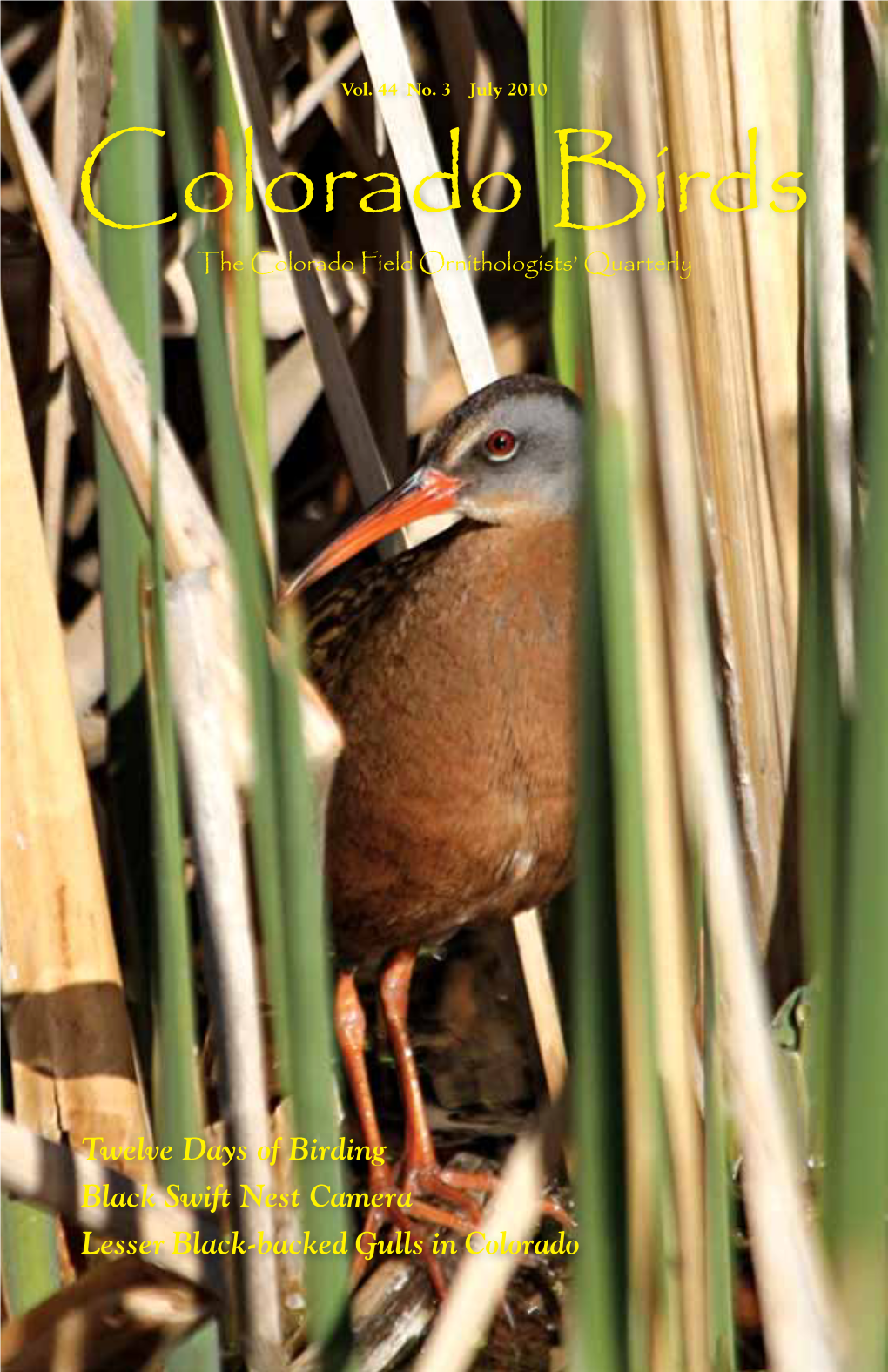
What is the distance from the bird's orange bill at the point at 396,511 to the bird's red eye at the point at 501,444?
2.3 inches

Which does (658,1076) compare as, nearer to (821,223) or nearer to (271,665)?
(271,665)

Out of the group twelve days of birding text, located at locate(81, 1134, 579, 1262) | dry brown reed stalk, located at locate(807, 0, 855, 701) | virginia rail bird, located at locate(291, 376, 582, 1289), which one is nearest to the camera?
twelve days of birding text, located at locate(81, 1134, 579, 1262)

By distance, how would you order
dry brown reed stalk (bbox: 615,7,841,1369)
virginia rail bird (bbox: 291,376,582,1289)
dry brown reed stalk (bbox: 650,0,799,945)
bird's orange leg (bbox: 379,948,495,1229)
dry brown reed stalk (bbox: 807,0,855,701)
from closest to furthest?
1. dry brown reed stalk (bbox: 615,7,841,1369)
2. dry brown reed stalk (bbox: 807,0,855,701)
3. dry brown reed stalk (bbox: 650,0,799,945)
4. virginia rail bird (bbox: 291,376,582,1289)
5. bird's orange leg (bbox: 379,948,495,1229)

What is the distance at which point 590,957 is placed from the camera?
102 cm

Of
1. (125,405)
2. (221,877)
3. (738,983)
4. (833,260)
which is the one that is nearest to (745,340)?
(833,260)

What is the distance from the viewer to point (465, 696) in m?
2.16

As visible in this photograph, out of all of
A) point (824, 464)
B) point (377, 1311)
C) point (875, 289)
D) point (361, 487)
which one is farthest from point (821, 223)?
point (377, 1311)

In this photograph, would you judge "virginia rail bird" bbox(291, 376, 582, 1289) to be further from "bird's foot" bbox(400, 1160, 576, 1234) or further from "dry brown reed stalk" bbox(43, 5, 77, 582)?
"dry brown reed stalk" bbox(43, 5, 77, 582)

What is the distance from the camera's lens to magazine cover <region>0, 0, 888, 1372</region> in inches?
39.4

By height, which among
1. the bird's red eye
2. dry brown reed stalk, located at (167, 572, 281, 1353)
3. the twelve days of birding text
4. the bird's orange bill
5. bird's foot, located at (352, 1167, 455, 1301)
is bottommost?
bird's foot, located at (352, 1167, 455, 1301)

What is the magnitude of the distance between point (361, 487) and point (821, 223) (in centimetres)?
78

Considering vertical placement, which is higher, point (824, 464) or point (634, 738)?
point (824, 464)

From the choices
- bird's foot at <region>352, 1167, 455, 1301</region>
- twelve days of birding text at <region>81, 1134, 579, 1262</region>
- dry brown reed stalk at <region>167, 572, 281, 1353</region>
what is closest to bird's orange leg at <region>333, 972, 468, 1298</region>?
bird's foot at <region>352, 1167, 455, 1301</region>

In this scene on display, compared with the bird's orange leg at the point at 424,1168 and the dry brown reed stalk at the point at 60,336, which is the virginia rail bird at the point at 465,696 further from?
the dry brown reed stalk at the point at 60,336
